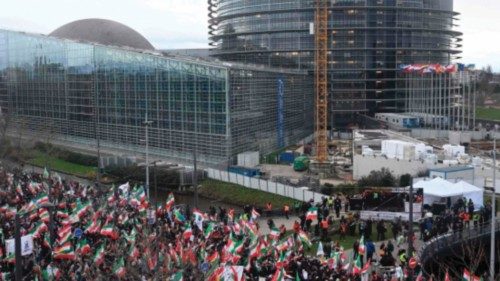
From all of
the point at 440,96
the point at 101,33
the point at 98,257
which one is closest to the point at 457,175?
the point at 98,257

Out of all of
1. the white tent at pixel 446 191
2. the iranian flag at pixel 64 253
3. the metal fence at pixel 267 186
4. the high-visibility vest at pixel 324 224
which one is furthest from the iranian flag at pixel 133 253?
the metal fence at pixel 267 186

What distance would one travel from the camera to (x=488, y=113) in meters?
108

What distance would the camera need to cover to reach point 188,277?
680 inches

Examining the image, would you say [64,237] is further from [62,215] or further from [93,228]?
[62,215]

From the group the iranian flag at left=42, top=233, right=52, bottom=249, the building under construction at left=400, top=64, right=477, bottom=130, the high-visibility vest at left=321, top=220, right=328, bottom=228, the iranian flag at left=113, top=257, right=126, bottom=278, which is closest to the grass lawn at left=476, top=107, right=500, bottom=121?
the building under construction at left=400, top=64, right=477, bottom=130

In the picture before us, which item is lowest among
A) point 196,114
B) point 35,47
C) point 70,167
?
point 70,167

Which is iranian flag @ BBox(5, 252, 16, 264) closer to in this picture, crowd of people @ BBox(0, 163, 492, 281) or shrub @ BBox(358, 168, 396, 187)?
crowd of people @ BBox(0, 163, 492, 281)

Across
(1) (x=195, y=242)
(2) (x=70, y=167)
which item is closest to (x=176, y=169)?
(2) (x=70, y=167)

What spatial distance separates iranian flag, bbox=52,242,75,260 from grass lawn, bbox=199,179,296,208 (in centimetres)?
2063

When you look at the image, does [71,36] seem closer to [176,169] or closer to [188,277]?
[176,169]

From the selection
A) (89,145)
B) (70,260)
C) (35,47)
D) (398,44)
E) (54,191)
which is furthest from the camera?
(398,44)

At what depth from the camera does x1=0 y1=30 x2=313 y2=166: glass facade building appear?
177 feet

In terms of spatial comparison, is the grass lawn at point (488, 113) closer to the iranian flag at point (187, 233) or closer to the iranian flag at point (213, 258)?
A: the iranian flag at point (187, 233)

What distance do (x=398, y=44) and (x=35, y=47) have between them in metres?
49.9
